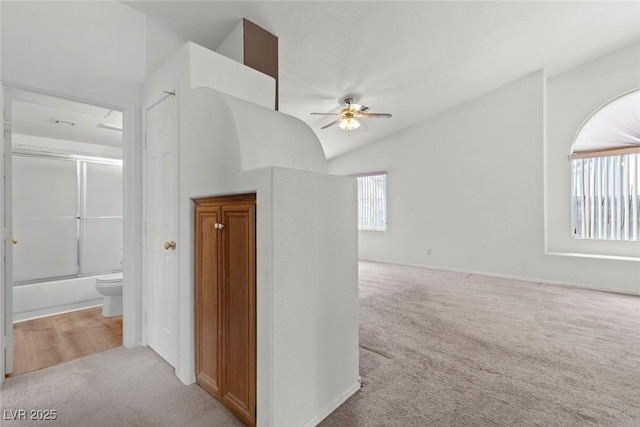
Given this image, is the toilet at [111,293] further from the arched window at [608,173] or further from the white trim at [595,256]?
the arched window at [608,173]

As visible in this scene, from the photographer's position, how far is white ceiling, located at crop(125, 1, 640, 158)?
8.21 ft

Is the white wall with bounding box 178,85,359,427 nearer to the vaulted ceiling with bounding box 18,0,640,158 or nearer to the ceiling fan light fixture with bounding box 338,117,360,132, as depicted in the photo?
the vaulted ceiling with bounding box 18,0,640,158

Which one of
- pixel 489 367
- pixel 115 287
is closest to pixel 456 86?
pixel 489 367

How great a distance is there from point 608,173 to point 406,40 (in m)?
3.71

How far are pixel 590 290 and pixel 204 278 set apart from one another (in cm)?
505

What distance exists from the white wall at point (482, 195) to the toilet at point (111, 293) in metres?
4.83

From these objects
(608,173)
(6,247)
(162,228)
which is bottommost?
(6,247)

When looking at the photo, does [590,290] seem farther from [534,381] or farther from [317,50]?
[317,50]

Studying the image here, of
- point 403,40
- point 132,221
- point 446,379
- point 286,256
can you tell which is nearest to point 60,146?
point 132,221

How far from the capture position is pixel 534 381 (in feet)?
6.12

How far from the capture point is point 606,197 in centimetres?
422

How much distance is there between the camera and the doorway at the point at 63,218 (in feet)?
9.86

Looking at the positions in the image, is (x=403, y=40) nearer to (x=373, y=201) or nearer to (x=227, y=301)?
(x=227, y=301)

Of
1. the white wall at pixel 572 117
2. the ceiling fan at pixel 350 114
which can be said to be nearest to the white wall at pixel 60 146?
the ceiling fan at pixel 350 114
